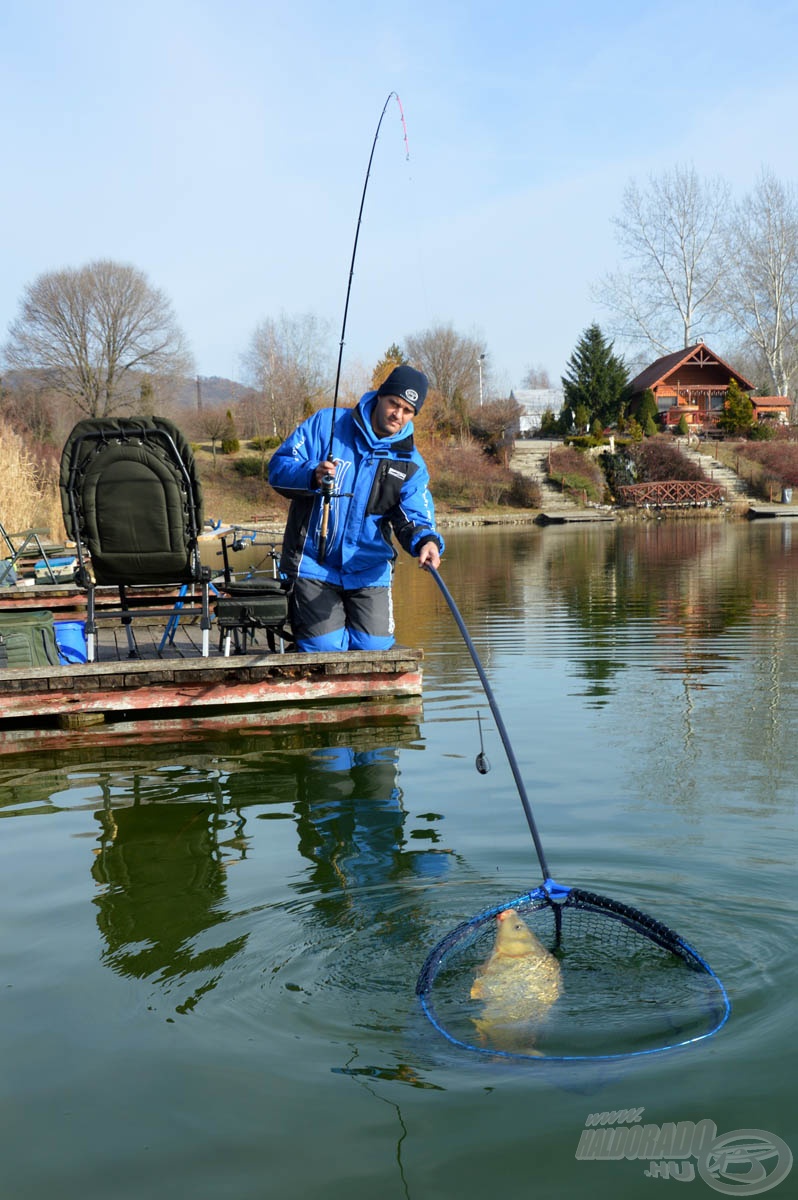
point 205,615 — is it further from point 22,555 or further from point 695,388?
point 695,388

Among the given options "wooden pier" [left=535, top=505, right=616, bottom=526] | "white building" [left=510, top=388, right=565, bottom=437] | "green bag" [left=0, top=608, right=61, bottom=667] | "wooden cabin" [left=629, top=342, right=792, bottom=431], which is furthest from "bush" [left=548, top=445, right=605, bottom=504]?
"green bag" [left=0, top=608, right=61, bottom=667]

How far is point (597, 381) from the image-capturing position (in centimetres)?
6275

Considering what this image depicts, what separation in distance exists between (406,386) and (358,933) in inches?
133

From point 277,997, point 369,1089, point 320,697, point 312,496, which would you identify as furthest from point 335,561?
point 369,1089

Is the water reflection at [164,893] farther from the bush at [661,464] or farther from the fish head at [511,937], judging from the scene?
the bush at [661,464]

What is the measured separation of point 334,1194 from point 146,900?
2149 mm

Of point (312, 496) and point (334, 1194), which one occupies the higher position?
→ point (312, 496)

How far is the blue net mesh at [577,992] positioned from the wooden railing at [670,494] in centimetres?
4455

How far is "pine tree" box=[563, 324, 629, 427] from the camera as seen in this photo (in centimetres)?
6275

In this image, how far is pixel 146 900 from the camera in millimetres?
4645

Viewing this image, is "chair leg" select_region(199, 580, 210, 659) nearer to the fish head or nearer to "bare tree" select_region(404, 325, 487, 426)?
the fish head

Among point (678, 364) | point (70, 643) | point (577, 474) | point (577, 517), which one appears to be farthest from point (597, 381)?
point (70, 643)

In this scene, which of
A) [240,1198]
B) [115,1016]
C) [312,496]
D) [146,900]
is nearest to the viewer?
[240,1198]

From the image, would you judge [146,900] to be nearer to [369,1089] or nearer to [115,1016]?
[115,1016]
